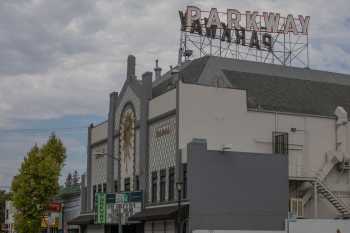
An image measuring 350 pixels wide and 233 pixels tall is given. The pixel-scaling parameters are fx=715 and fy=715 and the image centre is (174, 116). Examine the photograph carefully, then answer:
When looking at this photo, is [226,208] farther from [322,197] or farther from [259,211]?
→ [322,197]

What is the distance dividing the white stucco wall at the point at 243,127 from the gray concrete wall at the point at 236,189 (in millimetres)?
2809

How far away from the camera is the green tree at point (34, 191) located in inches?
2733

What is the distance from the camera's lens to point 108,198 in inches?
1902

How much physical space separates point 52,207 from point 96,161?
29.9 feet

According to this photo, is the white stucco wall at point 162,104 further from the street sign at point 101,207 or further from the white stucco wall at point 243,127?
the street sign at point 101,207

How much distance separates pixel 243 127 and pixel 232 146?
206 cm

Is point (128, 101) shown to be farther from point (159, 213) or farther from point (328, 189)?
point (328, 189)

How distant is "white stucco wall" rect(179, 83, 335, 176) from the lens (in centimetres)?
5553

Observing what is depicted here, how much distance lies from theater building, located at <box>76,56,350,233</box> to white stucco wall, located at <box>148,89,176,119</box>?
9 cm

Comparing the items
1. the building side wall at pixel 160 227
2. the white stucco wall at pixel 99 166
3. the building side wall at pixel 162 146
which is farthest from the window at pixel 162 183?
the white stucco wall at pixel 99 166

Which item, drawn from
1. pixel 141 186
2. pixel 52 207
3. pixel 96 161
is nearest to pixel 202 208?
pixel 141 186

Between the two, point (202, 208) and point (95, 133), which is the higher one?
point (95, 133)

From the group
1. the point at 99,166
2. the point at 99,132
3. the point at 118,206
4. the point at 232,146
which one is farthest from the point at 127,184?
the point at 118,206

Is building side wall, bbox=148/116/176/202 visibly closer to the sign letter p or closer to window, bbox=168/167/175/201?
window, bbox=168/167/175/201
